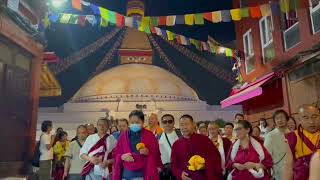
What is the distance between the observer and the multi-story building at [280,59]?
8.28 metres

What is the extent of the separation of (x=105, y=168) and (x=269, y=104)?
7.42 m

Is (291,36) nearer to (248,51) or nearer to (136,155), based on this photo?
(248,51)

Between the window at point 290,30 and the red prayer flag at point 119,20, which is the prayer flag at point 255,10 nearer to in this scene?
the window at point 290,30

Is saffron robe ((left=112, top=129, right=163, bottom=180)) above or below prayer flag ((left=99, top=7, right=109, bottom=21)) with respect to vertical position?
below

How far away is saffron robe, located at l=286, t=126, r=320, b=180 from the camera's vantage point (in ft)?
11.3

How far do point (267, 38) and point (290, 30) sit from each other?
1608 millimetres

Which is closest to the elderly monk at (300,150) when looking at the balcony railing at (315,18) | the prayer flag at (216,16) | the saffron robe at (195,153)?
the saffron robe at (195,153)

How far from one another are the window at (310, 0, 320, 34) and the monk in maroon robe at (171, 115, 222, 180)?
5.18m

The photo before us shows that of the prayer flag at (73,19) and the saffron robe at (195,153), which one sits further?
the prayer flag at (73,19)

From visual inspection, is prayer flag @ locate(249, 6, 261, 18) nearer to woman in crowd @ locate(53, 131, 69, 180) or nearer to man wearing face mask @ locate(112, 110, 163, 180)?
man wearing face mask @ locate(112, 110, 163, 180)

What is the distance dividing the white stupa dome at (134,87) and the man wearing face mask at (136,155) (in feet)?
63.3

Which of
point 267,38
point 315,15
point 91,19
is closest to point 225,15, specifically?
point 315,15

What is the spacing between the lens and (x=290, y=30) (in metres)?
9.54

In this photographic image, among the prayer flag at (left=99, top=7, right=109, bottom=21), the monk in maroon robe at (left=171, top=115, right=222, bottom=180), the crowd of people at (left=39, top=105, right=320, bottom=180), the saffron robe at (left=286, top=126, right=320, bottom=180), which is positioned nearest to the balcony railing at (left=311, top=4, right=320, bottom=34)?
the crowd of people at (left=39, top=105, right=320, bottom=180)
